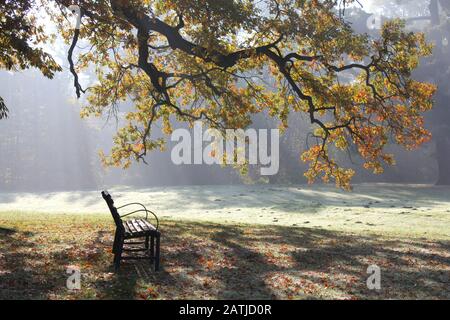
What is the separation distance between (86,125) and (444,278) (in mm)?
60748

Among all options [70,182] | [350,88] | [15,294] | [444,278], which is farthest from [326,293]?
[70,182]

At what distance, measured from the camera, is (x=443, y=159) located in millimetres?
46219

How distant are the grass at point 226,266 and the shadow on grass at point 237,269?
0.02 m

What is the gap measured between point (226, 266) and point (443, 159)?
4279 cm

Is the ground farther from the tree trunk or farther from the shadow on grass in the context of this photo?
the tree trunk

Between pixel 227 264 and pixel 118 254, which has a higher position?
pixel 118 254

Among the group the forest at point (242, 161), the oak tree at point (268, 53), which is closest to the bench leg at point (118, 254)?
the forest at point (242, 161)

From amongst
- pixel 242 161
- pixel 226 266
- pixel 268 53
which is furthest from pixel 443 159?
pixel 226 266

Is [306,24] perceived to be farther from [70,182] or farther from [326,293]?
[70,182]

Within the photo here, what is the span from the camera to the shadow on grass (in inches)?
285

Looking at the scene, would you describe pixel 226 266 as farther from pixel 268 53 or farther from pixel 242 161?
pixel 242 161

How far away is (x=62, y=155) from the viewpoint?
63.2 metres

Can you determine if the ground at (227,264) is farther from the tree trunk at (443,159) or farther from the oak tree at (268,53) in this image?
the tree trunk at (443,159)

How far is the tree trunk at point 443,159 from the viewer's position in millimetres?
45750
